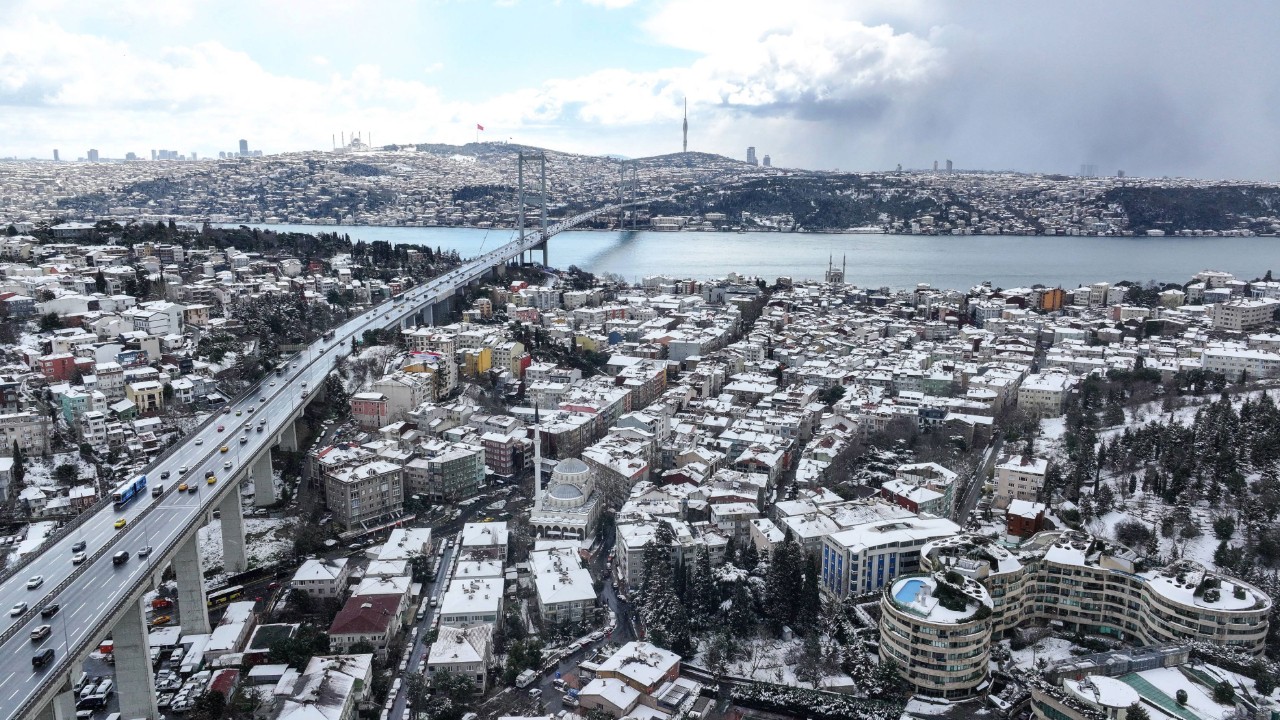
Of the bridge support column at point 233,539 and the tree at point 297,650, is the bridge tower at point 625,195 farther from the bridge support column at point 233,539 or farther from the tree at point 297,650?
the tree at point 297,650

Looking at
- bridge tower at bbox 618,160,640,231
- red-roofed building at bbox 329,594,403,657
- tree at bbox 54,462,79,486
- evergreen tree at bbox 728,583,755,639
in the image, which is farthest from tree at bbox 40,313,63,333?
bridge tower at bbox 618,160,640,231

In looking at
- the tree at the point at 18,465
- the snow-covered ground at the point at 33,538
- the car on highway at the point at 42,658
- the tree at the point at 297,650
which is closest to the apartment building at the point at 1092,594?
the tree at the point at 297,650

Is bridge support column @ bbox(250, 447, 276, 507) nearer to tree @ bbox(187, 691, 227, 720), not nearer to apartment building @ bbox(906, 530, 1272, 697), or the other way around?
tree @ bbox(187, 691, 227, 720)

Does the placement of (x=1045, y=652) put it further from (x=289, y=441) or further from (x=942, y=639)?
(x=289, y=441)

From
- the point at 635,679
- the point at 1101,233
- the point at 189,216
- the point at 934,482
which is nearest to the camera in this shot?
the point at 635,679

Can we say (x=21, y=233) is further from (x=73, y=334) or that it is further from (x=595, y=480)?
(x=595, y=480)

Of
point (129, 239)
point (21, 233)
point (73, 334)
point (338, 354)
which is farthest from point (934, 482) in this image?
point (21, 233)
